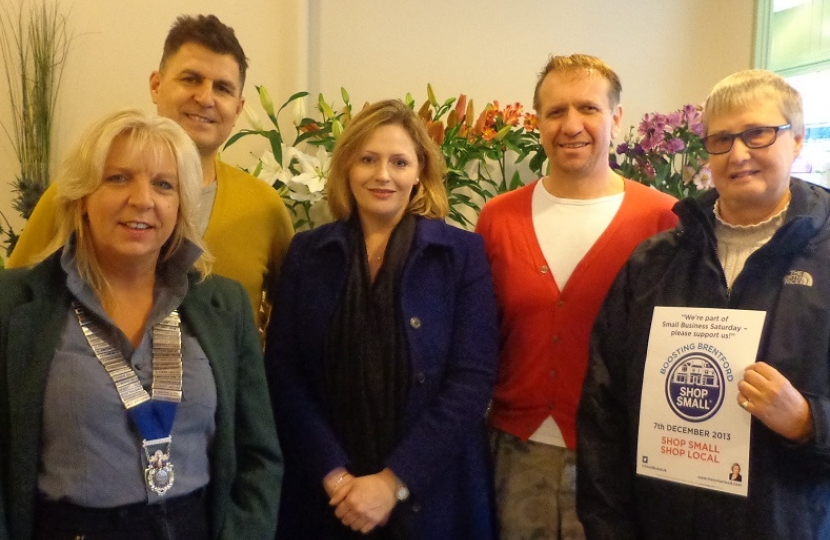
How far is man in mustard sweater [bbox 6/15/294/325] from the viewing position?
179cm

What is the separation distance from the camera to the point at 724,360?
1266 millimetres

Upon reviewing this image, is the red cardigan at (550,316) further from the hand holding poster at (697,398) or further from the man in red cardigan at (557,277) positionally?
the hand holding poster at (697,398)

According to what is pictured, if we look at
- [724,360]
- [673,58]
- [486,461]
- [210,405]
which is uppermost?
[673,58]

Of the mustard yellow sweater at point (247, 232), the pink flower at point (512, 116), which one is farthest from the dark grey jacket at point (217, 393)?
the pink flower at point (512, 116)

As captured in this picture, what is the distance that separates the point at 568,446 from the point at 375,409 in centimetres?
48

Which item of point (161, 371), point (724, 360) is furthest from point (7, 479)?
point (724, 360)

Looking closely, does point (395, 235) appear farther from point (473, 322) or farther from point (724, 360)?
point (724, 360)

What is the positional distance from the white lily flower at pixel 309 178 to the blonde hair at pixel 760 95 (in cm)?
124

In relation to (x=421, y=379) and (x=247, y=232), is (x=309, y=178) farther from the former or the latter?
(x=421, y=379)

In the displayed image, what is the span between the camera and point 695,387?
1303 millimetres

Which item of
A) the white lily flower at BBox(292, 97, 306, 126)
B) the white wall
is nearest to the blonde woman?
the white lily flower at BBox(292, 97, 306, 126)

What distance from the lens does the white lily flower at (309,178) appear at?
2215 millimetres

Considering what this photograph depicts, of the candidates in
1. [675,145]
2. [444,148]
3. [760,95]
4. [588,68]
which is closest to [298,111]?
[444,148]

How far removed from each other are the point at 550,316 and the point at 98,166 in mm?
1070
